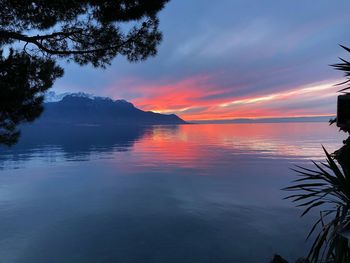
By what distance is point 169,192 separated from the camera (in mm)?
29078

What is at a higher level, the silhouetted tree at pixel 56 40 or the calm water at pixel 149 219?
the silhouetted tree at pixel 56 40

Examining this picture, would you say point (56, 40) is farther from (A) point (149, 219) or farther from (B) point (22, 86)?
(A) point (149, 219)

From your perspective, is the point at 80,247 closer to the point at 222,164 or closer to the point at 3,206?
the point at 3,206

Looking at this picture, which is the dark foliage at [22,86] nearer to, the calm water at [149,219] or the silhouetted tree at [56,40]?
the silhouetted tree at [56,40]

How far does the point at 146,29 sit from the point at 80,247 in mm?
12274

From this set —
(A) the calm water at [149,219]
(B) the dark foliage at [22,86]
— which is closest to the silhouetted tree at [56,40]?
(B) the dark foliage at [22,86]

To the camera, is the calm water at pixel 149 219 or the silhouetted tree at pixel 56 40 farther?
the calm water at pixel 149 219

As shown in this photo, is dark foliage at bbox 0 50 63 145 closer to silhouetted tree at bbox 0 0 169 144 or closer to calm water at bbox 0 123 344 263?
silhouetted tree at bbox 0 0 169 144

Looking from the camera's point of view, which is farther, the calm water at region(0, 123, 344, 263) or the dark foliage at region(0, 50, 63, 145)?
the calm water at region(0, 123, 344, 263)

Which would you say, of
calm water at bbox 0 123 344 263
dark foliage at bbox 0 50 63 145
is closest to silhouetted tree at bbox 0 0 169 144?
dark foliage at bbox 0 50 63 145

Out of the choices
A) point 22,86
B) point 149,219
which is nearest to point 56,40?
point 22,86

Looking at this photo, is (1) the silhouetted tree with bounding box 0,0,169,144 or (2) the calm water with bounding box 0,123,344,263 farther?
(2) the calm water with bounding box 0,123,344,263

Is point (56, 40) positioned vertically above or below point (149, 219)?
above

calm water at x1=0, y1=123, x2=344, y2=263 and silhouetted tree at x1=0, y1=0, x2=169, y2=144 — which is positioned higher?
silhouetted tree at x1=0, y1=0, x2=169, y2=144
